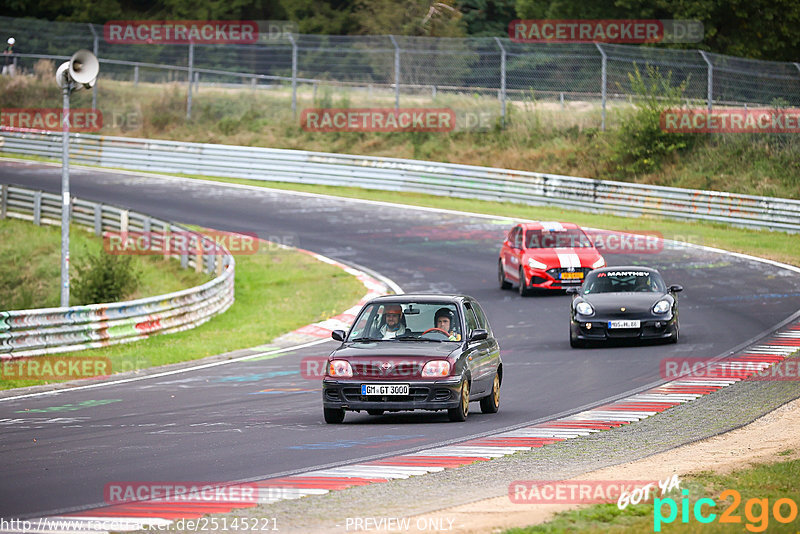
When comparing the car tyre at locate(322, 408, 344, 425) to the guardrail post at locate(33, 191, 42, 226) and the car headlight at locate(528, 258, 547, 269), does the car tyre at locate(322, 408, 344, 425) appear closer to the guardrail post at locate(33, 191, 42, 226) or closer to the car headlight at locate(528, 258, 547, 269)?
the car headlight at locate(528, 258, 547, 269)

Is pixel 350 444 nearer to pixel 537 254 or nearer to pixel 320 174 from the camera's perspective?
pixel 537 254

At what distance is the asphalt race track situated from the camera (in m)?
10.3

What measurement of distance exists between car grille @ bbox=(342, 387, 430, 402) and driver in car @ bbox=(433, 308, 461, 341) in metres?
1.01

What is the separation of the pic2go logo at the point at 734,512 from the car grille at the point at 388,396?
14.8 ft

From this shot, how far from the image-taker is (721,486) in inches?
348

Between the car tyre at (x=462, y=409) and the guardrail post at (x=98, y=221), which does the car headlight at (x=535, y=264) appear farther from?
the guardrail post at (x=98, y=221)

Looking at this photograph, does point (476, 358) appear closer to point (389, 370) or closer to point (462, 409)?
point (462, 409)

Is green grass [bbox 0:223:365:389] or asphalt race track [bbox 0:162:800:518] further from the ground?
asphalt race track [bbox 0:162:800:518]

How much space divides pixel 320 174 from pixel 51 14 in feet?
129

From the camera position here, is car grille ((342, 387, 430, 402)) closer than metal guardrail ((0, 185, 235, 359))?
Yes

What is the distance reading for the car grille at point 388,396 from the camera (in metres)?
12.6

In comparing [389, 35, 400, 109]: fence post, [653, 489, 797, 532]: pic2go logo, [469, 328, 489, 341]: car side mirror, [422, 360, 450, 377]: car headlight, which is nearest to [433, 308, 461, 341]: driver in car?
[469, 328, 489, 341]: car side mirror

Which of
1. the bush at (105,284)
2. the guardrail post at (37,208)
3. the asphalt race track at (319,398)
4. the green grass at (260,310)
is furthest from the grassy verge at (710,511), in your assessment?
the guardrail post at (37,208)

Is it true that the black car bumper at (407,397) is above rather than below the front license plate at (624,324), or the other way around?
above
